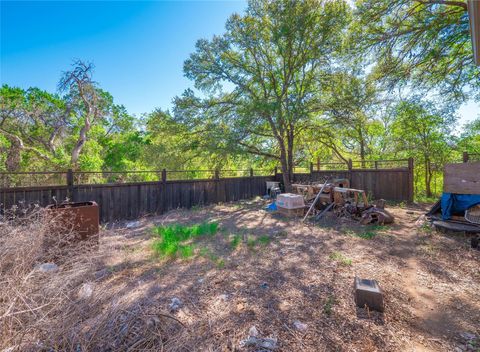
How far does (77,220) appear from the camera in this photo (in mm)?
3650

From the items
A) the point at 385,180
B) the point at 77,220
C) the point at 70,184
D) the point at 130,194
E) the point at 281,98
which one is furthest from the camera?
the point at 281,98

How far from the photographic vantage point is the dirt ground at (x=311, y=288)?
1.87 m

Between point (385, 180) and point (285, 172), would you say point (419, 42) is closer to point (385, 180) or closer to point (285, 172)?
point (385, 180)

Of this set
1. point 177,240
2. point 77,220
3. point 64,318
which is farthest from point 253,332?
point 77,220

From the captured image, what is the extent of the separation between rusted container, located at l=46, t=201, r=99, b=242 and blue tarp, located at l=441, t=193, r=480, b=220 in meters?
7.38

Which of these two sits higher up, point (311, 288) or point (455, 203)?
point (455, 203)

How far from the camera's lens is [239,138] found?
9.06 m

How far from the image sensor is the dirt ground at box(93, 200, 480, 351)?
1.87 metres

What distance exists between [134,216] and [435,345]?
6.89 metres

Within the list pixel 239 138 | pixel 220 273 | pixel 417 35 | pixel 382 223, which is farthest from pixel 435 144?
pixel 220 273

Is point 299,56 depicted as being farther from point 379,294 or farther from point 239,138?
point 379,294

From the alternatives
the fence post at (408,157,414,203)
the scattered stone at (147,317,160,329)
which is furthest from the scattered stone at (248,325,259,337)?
the fence post at (408,157,414,203)

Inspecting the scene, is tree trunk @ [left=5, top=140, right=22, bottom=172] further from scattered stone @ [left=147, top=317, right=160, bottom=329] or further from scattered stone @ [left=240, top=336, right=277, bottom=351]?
scattered stone @ [left=240, top=336, right=277, bottom=351]

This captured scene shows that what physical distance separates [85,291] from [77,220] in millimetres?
1726
